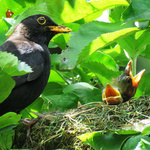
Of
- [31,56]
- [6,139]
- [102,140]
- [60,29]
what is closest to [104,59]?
[60,29]

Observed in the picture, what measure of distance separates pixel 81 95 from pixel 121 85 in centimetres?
36

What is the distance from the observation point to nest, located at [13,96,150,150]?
1523mm

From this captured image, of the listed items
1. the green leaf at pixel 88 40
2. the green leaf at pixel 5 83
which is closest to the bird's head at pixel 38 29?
the green leaf at pixel 88 40

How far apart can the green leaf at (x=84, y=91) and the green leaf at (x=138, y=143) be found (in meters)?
0.65

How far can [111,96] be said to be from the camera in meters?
1.91

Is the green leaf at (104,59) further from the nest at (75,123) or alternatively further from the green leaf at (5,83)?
the green leaf at (5,83)

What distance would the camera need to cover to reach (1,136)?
151 centimetres

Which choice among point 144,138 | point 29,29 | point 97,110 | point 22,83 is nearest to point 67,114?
point 97,110

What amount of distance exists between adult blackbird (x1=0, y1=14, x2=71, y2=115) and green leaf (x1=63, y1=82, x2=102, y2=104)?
0.19 metres

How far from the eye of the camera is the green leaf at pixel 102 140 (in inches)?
49.3

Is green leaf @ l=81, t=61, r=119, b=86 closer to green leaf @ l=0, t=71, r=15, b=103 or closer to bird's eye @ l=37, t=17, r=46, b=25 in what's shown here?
bird's eye @ l=37, t=17, r=46, b=25

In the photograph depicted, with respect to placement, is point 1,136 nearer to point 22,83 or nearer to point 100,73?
point 22,83

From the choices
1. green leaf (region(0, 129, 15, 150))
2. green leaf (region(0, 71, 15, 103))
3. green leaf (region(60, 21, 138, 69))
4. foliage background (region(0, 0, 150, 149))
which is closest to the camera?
green leaf (region(0, 71, 15, 103))

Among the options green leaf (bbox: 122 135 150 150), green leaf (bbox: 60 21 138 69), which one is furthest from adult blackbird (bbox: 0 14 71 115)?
green leaf (bbox: 122 135 150 150)
